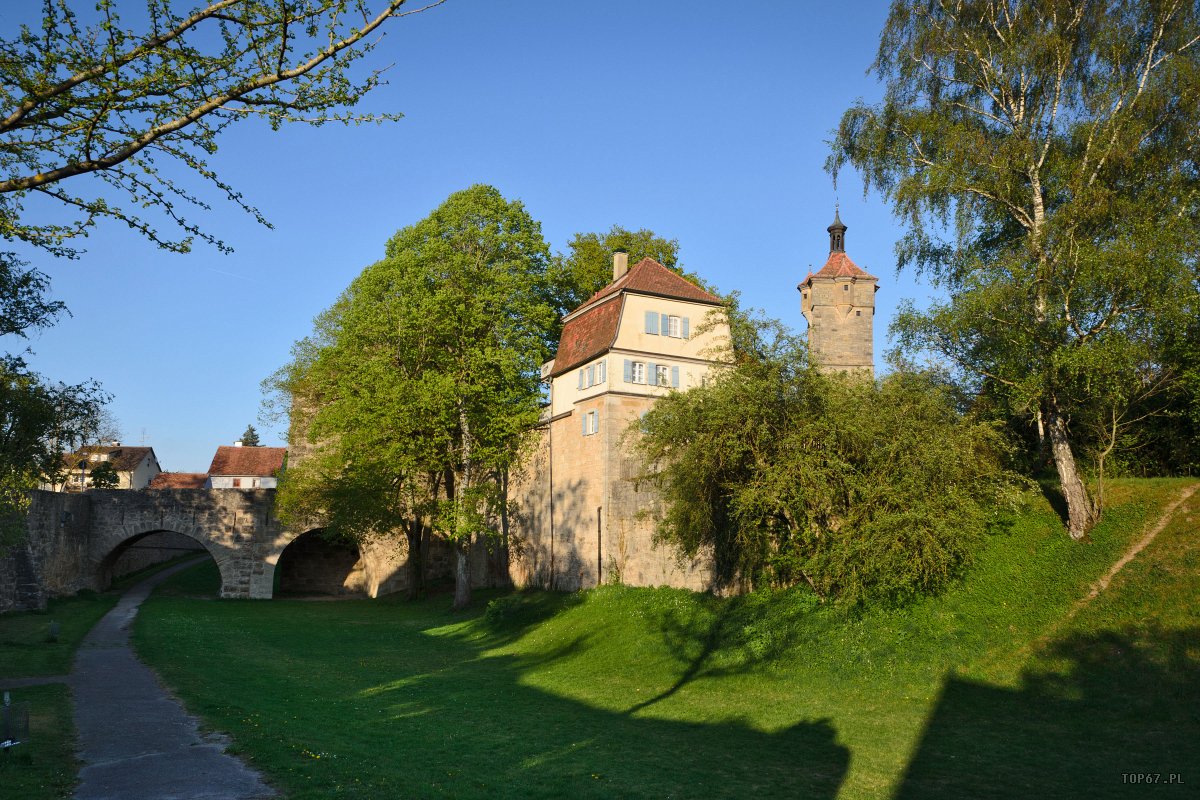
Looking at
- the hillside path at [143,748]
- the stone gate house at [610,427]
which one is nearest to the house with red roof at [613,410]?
the stone gate house at [610,427]

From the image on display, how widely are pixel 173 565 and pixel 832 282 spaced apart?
49.1m

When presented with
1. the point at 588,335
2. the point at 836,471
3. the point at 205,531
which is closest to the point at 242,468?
the point at 205,531

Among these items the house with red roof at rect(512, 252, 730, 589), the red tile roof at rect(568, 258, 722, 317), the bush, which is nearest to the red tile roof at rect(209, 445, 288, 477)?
the house with red roof at rect(512, 252, 730, 589)

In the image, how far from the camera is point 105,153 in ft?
25.4

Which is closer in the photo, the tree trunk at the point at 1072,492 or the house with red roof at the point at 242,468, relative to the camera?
the tree trunk at the point at 1072,492

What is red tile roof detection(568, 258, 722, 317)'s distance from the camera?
105ft

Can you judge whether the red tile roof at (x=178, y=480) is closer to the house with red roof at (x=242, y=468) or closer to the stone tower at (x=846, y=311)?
the house with red roof at (x=242, y=468)

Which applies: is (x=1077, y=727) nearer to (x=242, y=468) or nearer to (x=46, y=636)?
(x=46, y=636)

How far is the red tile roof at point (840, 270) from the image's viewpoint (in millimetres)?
55812

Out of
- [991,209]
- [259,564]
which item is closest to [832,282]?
[991,209]

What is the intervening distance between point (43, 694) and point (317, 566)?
132 ft

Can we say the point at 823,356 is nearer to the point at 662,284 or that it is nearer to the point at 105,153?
the point at 662,284

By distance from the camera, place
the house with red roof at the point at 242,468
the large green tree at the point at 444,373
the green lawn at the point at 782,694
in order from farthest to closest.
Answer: the house with red roof at the point at 242,468, the large green tree at the point at 444,373, the green lawn at the point at 782,694

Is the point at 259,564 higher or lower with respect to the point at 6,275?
lower
